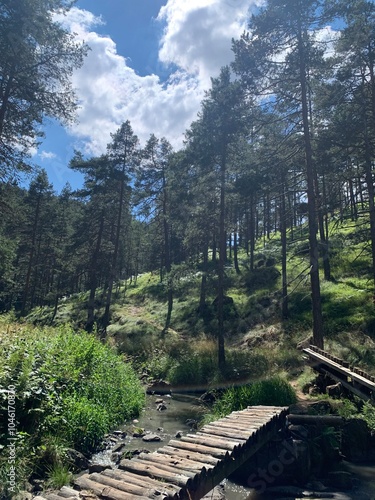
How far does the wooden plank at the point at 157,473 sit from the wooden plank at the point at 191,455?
0.67 metres

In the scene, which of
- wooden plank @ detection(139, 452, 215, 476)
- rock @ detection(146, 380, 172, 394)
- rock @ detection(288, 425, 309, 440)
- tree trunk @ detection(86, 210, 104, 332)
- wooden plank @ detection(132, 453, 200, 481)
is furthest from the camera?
tree trunk @ detection(86, 210, 104, 332)

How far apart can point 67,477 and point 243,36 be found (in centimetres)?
1876

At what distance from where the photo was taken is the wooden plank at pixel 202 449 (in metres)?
6.36

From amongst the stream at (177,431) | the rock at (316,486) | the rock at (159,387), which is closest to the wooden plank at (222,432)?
the stream at (177,431)

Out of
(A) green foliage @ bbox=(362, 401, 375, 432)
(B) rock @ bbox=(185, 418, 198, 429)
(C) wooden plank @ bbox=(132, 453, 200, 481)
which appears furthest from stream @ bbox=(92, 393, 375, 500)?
(C) wooden plank @ bbox=(132, 453, 200, 481)

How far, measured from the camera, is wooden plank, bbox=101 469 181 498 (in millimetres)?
4927

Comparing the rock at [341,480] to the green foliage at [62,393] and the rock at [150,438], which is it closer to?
the rock at [150,438]

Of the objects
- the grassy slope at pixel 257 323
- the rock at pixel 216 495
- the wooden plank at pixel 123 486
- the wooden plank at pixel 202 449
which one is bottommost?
the rock at pixel 216 495

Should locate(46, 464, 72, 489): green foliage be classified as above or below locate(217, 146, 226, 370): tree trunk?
below

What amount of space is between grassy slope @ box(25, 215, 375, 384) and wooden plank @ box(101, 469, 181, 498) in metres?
9.71

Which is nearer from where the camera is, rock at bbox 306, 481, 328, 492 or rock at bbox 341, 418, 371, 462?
rock at bbox 306, 481, 328, 492

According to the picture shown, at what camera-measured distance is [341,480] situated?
7828 millimetres

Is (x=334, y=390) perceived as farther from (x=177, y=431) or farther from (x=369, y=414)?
(x=177, y=431)

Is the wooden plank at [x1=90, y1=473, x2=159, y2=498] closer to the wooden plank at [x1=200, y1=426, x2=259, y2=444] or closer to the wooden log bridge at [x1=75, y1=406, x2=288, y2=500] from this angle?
the wooden log bridge at [x1=75, y1=406, x2=288, y2=500]
